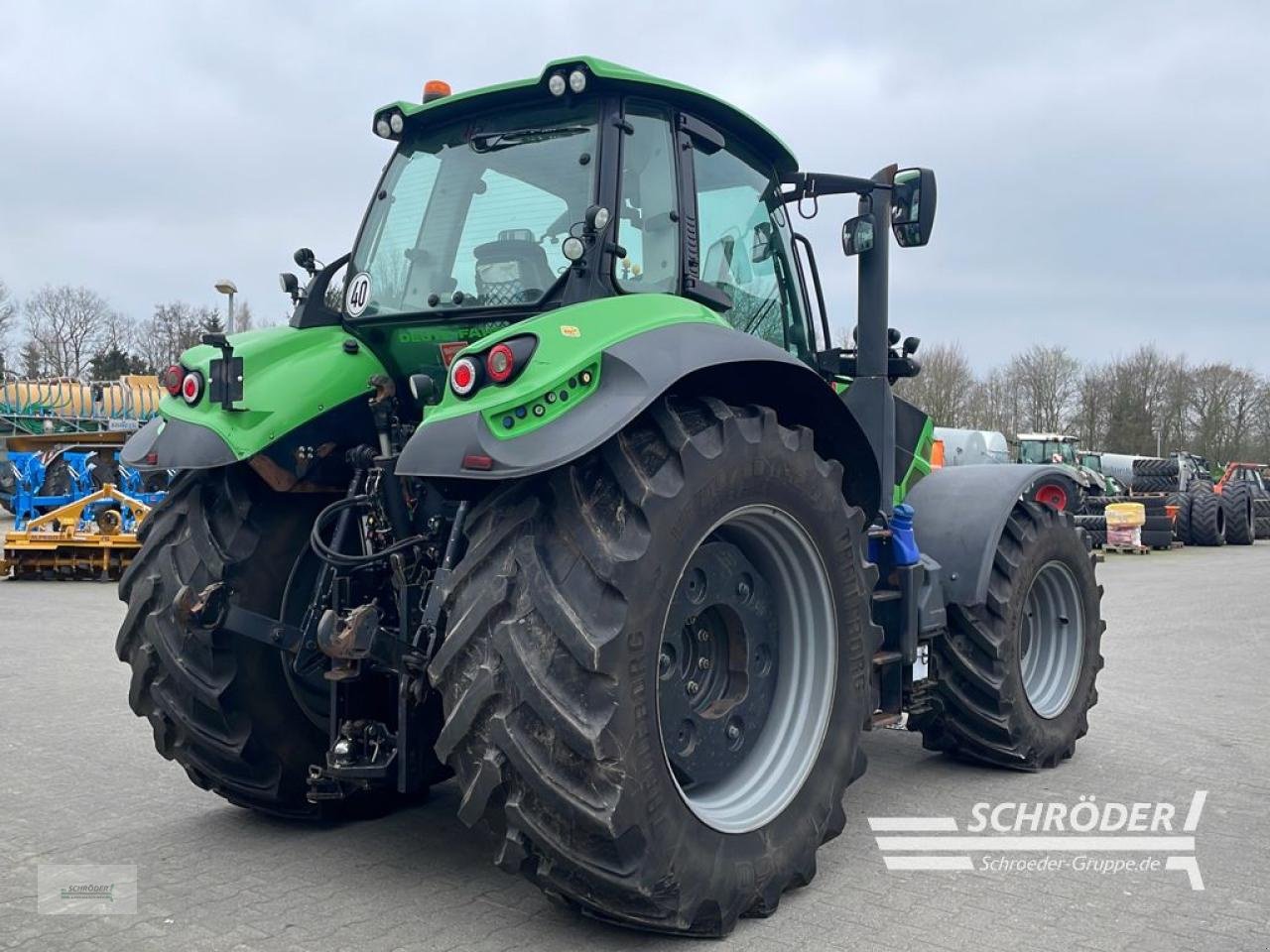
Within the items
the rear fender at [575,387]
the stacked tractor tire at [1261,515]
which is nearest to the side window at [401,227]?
the rear fender at [575,387]

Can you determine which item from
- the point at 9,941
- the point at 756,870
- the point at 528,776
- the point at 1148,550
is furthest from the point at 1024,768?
the point at 1148,550

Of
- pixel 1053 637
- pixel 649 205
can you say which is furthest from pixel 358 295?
pixel 1053 637

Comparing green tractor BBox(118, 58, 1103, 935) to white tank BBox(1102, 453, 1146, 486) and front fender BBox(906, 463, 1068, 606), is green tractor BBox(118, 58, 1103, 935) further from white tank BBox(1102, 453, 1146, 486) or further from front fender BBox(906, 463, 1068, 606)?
white tank BBox(1102, 453, 1146, 486)

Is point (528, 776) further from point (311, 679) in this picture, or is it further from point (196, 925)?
point (311, 679)

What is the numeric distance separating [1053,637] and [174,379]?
14.4 feet

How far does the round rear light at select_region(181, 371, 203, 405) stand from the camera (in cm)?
402

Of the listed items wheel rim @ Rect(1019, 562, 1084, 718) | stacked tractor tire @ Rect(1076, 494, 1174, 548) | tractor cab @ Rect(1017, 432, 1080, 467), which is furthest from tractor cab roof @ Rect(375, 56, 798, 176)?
tractor cab @ Rect(1017, 432, 1080, 467)

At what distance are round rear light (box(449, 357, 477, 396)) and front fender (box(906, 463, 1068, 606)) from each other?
2819 millimetres

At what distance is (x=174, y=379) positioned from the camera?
411 centimetres

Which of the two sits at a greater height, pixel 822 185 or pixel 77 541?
pixel 822 185

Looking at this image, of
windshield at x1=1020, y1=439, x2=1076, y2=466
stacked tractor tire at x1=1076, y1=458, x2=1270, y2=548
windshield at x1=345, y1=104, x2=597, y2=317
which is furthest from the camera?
windshield at x1=1020, y1=439, x2=1076, y2=466

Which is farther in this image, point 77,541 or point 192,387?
point 77,541

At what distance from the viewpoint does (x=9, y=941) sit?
3.22 meters

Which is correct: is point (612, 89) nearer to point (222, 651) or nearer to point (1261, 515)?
point (222, 651)
